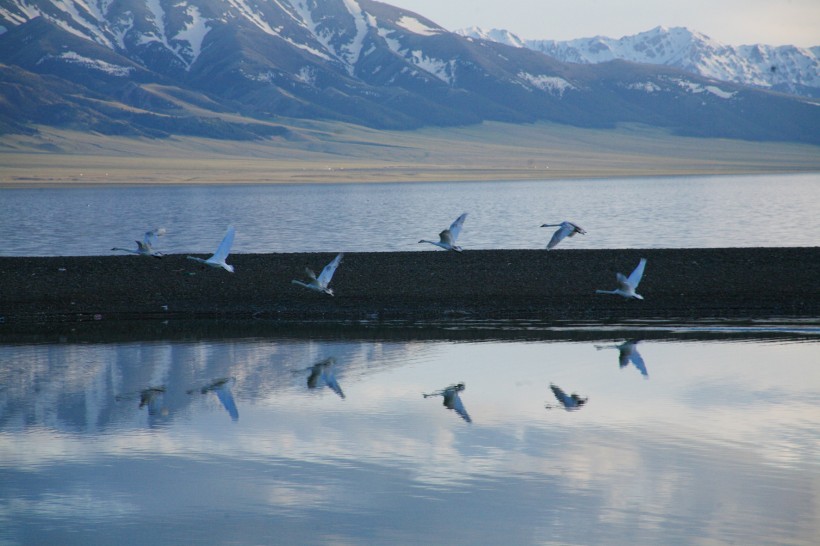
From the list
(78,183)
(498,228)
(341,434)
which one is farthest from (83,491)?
(78,183)

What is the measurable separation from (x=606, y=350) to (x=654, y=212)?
44440 mm

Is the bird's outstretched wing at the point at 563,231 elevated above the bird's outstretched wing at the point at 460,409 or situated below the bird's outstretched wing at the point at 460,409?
above

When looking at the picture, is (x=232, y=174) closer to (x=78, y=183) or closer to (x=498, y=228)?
(x=78, y=183)

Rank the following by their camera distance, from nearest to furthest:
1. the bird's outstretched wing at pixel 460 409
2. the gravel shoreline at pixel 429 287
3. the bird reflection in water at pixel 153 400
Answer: the bird's outstretched wing at pixel 460 409, the bird reflection in water at pixel 153 400, the gravel shoreline at pixel 429 287

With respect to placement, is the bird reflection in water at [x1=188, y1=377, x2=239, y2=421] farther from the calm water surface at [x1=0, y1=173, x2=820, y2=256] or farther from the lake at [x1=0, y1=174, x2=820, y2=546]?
the calm water surface at [x1=0, y1=173, x2=820, y2=256]

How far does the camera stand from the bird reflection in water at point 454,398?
16.0 meters

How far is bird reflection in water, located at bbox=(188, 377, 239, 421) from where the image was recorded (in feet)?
53.3

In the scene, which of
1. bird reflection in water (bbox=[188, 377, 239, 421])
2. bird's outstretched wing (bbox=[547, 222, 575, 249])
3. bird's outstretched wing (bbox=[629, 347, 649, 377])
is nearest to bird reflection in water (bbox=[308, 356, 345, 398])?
bird reflection in water (bbox=[188, 377, 239, 421])

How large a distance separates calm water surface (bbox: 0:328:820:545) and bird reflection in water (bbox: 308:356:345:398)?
7 cm

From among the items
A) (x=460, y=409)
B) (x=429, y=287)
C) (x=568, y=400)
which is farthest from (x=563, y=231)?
(x=460, y=409)

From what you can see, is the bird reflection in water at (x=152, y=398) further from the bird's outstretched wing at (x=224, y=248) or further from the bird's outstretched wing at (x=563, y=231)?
the bird's outstretched wing at (x=563, y=231)

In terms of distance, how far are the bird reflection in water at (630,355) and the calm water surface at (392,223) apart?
59.7 ft

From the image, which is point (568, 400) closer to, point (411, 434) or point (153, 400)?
point (411, 434)

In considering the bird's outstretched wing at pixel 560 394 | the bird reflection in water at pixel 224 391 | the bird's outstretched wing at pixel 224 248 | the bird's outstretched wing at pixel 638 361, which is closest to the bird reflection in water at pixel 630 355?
the bird's outstretched wing at pixel 638 361
